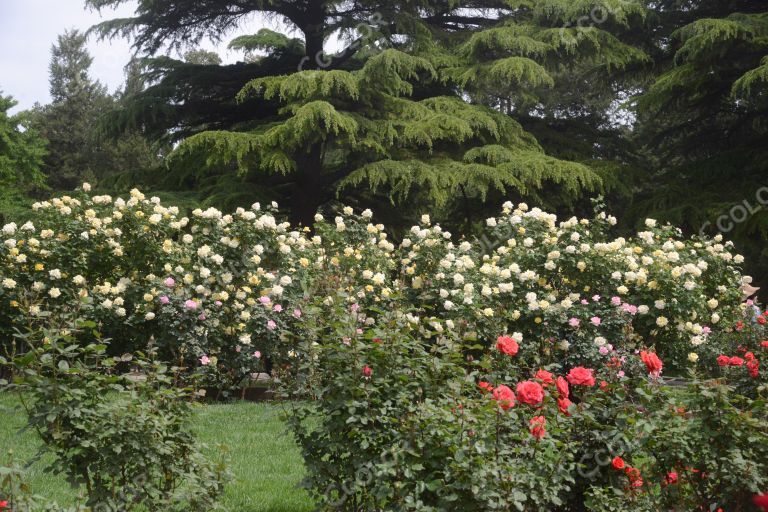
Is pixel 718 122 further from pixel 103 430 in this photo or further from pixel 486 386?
pixel 103 430

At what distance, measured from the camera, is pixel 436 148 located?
13.1 meters

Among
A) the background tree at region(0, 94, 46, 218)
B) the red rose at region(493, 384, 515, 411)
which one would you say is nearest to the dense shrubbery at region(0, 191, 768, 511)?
the red rose at region(493, 384, 515, 411)

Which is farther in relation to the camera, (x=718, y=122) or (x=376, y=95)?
(x=718, y=122)

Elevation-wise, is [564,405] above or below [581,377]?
below

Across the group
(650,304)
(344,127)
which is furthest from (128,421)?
(344,127)

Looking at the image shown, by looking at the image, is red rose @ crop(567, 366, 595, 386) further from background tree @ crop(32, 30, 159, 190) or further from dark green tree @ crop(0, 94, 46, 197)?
background tree @ crop(32, 30, 159, 190)

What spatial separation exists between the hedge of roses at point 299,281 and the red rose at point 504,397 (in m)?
3.47

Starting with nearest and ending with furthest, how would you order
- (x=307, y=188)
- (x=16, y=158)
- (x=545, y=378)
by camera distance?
(x=545, y=378) < (x=307, y=188) < (x=16, y=158)

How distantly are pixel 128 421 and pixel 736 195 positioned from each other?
11755mm

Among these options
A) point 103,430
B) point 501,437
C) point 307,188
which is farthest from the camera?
point 307,188

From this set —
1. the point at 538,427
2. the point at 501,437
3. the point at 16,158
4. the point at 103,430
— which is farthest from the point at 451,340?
the point at 16,158

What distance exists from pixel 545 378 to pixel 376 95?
10108mm

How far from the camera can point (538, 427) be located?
287 centimetres

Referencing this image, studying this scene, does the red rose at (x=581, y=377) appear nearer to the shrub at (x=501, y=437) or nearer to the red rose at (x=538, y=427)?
the shrub at (x=501, y=437)
